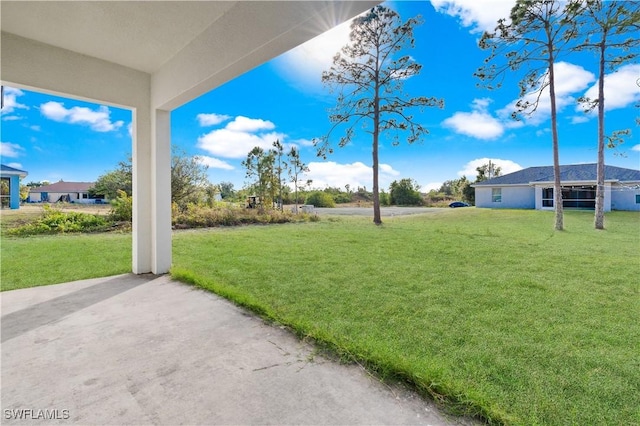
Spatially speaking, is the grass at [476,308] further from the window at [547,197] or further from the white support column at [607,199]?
the window at [547,197]

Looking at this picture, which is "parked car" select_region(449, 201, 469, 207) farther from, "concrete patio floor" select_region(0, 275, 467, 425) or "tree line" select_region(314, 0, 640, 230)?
"concrete patio floor" select_region(0, 275, 467, 425)

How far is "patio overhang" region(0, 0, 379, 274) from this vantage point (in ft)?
6.26

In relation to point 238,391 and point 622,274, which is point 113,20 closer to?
point 238,391

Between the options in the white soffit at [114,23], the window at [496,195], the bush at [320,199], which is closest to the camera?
the white soffit at [114,23]

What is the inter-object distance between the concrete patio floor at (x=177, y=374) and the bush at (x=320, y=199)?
28.6 feet

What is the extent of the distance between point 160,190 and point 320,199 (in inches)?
309

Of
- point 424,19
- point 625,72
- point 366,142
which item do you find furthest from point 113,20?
point 424,19

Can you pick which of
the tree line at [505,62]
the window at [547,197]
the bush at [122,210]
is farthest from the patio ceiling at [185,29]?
the window at [547,197]

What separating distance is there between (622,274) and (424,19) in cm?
794

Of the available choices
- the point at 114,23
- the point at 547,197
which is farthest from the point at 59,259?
the point at 547,197

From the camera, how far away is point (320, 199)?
35.8ft

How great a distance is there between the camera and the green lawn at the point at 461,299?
49.4 inches

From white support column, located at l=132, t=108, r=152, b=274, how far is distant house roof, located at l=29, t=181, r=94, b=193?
521cm

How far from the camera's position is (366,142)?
9.18m
